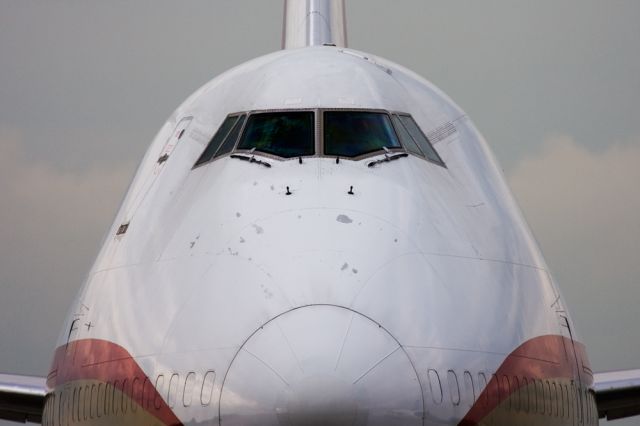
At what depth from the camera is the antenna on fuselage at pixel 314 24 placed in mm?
22188

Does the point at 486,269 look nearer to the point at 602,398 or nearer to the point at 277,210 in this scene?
the point at 277,210

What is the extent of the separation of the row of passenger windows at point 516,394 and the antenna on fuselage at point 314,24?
30.8 feet

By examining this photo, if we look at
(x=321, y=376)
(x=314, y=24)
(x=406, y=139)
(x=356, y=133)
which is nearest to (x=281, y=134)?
(x=356, y=133)

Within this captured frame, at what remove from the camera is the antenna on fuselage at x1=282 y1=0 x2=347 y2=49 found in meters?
22.2

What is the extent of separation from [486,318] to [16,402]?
901cm

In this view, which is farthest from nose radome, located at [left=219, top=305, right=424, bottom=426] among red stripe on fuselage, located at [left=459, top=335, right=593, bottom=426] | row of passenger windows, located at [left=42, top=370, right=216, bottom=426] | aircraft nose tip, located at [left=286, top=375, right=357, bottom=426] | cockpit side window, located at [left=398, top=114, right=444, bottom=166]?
cockpit side window, located at [left=398, top=114, right=444, bottom=166]

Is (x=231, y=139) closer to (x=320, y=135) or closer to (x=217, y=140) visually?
(x=217, y=140)

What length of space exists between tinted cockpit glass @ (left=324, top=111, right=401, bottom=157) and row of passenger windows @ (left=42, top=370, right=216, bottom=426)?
2917 millimetres

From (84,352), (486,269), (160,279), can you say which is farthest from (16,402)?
(486,269)

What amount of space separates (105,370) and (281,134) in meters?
2.86

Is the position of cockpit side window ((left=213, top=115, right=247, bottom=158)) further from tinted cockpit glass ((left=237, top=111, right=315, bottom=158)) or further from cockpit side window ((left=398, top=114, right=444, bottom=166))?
cockpit side window ((left=398, top=114, right=444, bottom=166))

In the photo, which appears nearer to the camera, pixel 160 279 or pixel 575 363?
pixel 160 279

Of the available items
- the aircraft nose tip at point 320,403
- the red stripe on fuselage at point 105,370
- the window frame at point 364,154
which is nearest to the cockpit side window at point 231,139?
the window frame at point 364,154

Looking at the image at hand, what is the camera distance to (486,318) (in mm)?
11945
